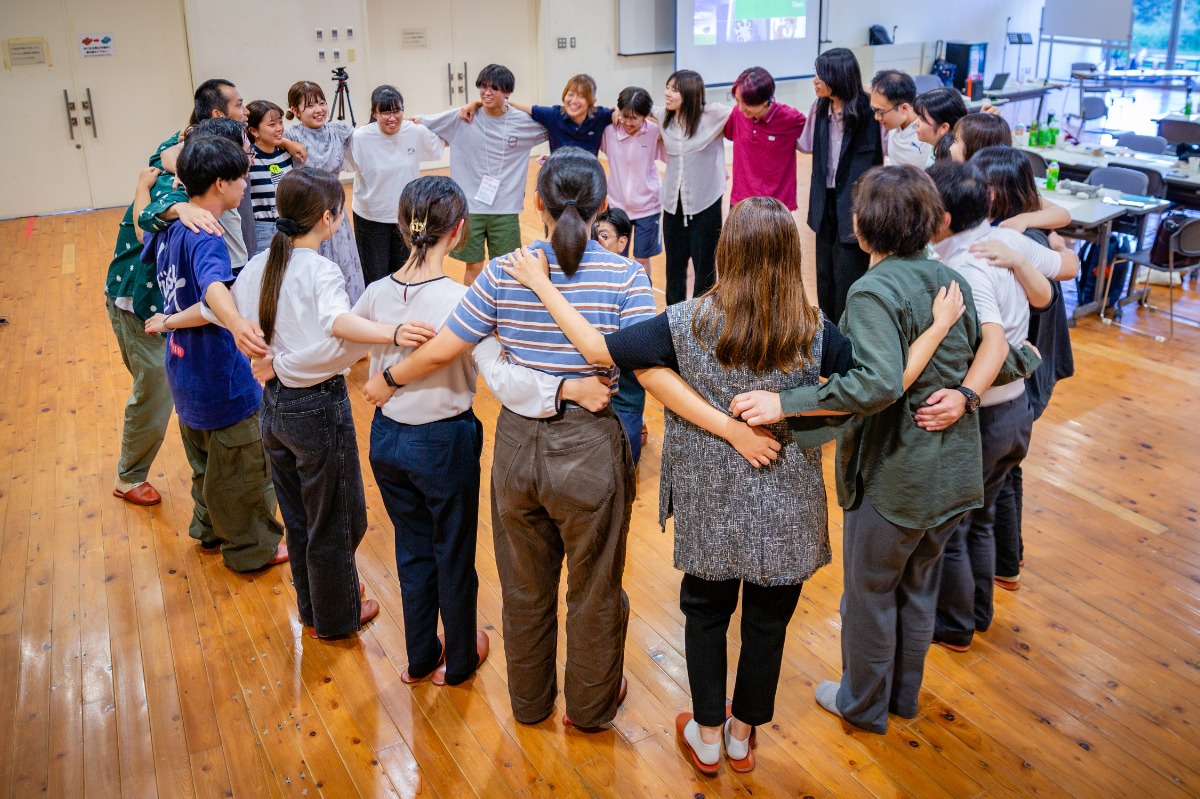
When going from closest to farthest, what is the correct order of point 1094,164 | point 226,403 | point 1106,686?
point 1106,686 < point 226,403 < point 1094,164

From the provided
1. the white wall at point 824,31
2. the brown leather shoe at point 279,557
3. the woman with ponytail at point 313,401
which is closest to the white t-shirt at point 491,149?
the brown leather shoe at point 279,557

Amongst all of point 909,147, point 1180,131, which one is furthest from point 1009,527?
point 1180,131

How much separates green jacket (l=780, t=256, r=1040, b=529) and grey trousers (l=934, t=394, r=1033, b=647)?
0.25 m

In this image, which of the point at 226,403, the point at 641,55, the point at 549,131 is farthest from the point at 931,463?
the point at 641,55

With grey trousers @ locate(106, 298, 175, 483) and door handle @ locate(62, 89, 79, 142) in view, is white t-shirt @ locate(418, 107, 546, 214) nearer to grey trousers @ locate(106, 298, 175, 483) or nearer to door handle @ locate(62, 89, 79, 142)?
grey trousers @ locate(106, 298, 175, 483)

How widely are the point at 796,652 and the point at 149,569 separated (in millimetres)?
2455

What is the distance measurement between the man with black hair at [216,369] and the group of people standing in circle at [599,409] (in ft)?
0.03

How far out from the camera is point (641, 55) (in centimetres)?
1266

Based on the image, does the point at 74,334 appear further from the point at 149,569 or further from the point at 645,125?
the point at 645,125

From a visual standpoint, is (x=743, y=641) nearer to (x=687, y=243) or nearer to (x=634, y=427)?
(x=634, y=427)

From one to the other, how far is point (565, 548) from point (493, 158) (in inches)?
132

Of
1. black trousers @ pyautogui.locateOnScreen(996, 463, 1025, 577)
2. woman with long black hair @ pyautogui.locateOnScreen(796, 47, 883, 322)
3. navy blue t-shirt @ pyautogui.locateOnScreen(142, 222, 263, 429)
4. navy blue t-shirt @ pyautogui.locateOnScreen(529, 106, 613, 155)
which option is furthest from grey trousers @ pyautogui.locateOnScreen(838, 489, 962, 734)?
navy blue t-shirt @ pyautogui.locateOnScreen(529, 106, 613, 155)

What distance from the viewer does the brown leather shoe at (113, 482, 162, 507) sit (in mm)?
4172

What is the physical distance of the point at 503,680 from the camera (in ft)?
9.89
